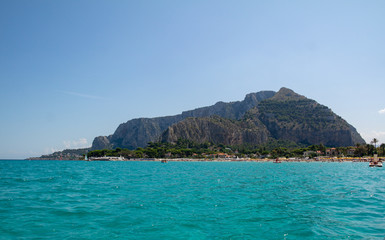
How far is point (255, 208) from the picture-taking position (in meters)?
17.2

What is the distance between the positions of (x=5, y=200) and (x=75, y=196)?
479cm

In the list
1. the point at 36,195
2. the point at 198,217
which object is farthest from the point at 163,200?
the point at 36,195

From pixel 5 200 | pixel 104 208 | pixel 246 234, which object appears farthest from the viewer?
pixel 5 200

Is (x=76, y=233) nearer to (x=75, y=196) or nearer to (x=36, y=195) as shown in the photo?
(x=75, y=196)

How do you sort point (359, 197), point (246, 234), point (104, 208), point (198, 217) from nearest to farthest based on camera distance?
point (246, 234) → point (198, 217) → point (104, 208) → point (359, 197)

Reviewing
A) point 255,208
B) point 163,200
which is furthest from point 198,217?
point 163,200

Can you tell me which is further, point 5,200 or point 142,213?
point 5,200

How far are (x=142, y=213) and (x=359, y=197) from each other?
17.3 metres

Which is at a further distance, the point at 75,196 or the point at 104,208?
the point at 75,196

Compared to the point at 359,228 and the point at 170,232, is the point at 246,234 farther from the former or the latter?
the point at 359,228

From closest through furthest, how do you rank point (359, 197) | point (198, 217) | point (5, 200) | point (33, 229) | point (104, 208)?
point (33, 229) < point (198, 217) < point (104, 208) < point (5, 200) < point (359, 197)

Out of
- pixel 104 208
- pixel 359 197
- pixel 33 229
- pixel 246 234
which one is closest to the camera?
pixel 246 234

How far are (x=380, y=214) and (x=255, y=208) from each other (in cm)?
712

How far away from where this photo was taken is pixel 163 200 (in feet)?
65.3
